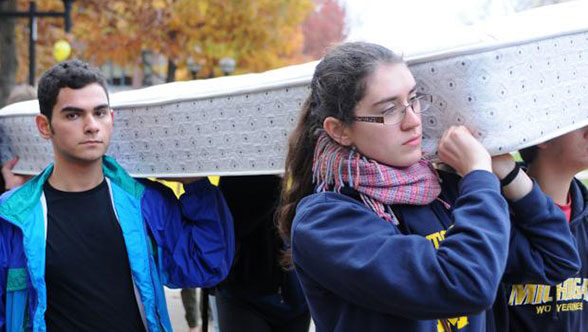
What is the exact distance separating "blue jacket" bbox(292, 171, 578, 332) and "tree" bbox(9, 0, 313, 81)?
14.9 metres

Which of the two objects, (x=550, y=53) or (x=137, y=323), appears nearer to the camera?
(x=550, y=53)

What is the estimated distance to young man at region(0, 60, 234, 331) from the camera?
9.69 feet

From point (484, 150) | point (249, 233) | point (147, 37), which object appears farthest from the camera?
point (147, 37)

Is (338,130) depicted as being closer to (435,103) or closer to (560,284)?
(435,103)

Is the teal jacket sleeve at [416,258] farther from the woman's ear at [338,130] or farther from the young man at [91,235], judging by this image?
the young man at [91,235]

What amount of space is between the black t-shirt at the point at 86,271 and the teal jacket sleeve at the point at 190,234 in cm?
17

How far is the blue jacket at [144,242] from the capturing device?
9.61 feet

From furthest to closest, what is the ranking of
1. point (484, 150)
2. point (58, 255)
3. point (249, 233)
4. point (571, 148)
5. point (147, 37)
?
1. point (147, 37)
2. point (249, 233)
3. point (58, 255)
4. point (571, 148)
5. point (484, 150)

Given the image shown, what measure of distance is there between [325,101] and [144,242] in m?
1.26

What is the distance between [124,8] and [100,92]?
1373 centimetres

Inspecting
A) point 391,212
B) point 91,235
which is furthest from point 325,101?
point 91,235

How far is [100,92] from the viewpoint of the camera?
3.12m

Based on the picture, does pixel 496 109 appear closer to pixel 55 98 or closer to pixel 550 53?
pixel 550 53

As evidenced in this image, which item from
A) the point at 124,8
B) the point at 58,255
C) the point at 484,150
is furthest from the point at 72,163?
the point at 124,8
